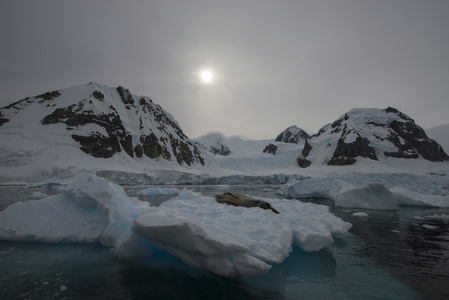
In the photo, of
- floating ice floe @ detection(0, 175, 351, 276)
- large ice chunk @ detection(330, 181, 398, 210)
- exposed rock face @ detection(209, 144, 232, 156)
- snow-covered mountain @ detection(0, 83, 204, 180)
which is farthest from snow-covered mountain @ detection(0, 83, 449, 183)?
exposed rock face @ detection(209, 144, 232, 156)

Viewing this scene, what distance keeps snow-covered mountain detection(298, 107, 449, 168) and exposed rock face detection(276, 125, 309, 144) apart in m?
35.2

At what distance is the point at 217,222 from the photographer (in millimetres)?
6227

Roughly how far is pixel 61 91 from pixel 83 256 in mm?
81217

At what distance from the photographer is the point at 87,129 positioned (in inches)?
2306

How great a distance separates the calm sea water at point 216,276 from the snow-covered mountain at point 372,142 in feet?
223

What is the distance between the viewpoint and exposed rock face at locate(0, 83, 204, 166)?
57.6 meters

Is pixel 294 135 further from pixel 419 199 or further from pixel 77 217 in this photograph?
pixel 77 217

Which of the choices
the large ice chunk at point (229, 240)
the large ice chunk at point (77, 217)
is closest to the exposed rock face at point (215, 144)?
the large ice chunk at point (77, 217)

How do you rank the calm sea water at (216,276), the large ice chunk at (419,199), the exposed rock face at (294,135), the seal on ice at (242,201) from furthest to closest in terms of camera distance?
the exposed rock face at (294,135), the large ice chunk at (419,199), the seal on ice at (242,201), the calm sea water at (216,276)

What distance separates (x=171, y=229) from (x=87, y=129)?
63.2 m

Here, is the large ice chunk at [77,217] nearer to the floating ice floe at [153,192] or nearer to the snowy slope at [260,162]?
the floating ice floe at [153,192]

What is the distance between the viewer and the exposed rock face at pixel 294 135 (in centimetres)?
12001

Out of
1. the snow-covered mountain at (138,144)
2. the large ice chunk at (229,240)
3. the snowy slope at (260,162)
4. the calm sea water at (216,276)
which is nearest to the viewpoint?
the calm sea water at (216,276)

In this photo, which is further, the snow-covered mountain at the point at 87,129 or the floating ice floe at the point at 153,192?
the snow-covered mountain at the point at 87,129
